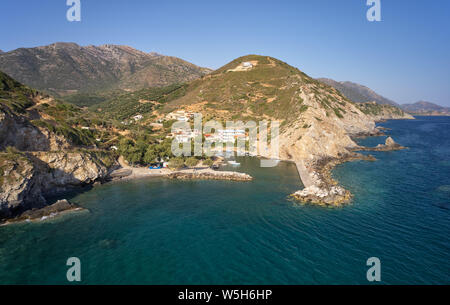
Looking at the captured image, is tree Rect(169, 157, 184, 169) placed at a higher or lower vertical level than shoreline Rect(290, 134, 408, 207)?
higher

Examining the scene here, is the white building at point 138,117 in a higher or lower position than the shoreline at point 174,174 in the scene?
higher

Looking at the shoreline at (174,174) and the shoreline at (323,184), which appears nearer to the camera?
the shoreline at (323,184)

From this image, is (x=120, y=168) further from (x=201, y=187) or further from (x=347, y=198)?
(x=347, y=198)

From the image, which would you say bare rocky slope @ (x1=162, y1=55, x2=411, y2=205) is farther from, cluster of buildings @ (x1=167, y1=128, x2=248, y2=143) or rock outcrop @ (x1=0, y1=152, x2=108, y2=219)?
rock outcrop @ (x1=0, y1=152, x2=108, y2=219)

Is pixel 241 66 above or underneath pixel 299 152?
above

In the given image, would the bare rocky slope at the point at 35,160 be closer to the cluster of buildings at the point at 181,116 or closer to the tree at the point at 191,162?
the tree at the point at 191,162

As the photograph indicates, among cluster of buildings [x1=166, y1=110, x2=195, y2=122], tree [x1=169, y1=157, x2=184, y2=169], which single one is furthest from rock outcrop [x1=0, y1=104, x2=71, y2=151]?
cluster of buildings [x1=166, y1=110, x2=195, y2=122]

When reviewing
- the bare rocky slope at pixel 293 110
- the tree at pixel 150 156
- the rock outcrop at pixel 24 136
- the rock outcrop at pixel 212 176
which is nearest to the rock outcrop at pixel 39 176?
the rock outcrop at pixel 24 136
